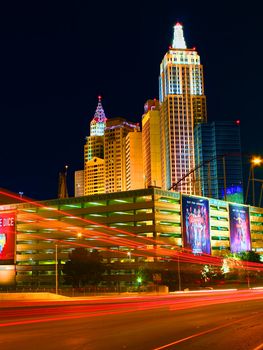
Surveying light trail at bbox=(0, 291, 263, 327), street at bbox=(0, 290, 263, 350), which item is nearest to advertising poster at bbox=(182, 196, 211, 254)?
light trail at bbox=(0, 291, 263, 327)

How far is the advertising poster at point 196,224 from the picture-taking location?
122438mm

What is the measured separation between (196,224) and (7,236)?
49.2m

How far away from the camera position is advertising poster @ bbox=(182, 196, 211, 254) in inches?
4820

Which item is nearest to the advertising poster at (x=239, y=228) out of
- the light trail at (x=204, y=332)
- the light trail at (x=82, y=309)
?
the light trail at (x=82, y=309)

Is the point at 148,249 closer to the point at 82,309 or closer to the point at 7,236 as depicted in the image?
the point at 7,236

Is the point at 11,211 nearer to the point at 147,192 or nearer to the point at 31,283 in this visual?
the point at 31,283

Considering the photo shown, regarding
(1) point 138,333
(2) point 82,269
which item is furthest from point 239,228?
(1) point 138,333

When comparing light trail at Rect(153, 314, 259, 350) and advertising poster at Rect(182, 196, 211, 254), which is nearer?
light trail at Rect(153, 314, 259, 350)

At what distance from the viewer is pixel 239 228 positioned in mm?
145500

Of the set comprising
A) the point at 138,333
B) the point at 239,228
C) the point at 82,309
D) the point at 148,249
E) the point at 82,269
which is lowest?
the point at 82,309

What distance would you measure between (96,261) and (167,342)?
8397 cm

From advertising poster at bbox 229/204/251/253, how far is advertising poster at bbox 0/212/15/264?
6036cm

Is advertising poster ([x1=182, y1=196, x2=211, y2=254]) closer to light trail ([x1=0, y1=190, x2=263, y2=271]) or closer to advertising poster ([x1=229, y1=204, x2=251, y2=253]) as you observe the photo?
light trail ([x1=0, y1=190, x2=263, y2=271])

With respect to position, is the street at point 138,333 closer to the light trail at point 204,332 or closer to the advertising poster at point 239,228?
the light trail at point 204,332
